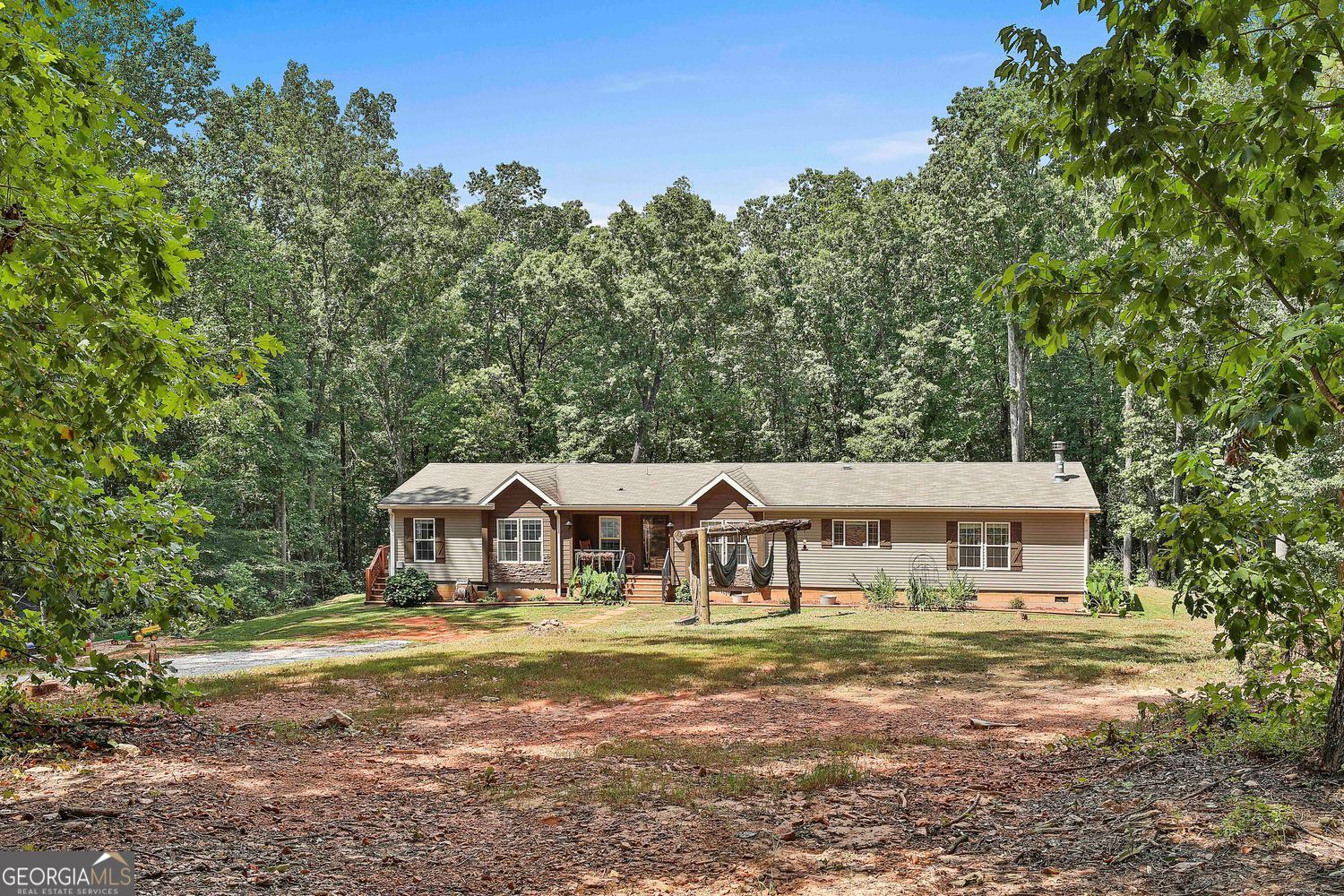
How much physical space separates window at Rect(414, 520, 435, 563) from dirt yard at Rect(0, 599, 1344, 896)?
17608 millimetres

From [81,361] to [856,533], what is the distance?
23565mm

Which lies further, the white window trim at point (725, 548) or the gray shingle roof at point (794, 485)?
the white window trim at point (725, 548)

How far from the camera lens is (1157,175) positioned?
4520 millimetres

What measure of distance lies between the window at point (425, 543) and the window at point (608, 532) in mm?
5366

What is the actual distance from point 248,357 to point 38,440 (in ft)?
4.05

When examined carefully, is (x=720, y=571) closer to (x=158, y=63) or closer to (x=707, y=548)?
(x=707, y=548)

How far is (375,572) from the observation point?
92.6ft

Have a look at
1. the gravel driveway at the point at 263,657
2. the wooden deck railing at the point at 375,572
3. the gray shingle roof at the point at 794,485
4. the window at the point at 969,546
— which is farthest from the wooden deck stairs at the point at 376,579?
the window at the point at 969,546

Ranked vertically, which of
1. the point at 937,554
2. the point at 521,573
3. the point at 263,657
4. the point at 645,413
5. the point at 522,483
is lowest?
the point at 263,657

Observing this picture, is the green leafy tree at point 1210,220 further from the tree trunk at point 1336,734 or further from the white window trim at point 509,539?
the white window trim at point 509,539

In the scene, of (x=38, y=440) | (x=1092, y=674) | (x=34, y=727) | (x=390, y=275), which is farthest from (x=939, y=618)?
(x=390, y=275)

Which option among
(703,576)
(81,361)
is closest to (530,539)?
(703,576)

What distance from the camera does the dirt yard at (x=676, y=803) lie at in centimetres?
471

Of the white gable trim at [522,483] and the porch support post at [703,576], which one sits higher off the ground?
the white gable trim at [522,483]
